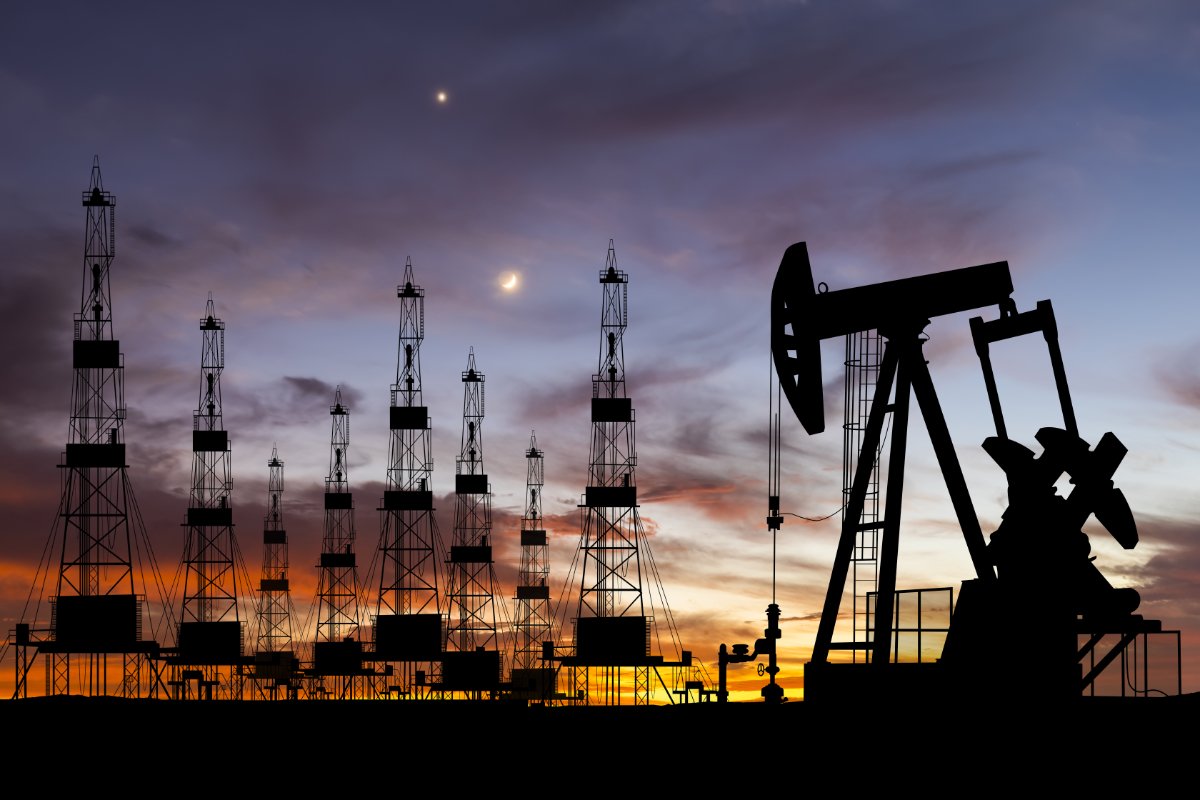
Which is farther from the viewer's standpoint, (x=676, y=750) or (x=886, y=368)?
(x=676, y=750)

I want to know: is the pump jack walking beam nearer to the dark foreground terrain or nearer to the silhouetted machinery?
the silhouetted machinery

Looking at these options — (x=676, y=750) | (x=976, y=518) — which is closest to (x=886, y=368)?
(x=976, y=518)

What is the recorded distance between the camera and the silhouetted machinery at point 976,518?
→ 1866 centimetres

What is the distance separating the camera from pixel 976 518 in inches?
764

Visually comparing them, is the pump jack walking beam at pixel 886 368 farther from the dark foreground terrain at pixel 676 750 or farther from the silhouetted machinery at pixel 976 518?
the dark foreground terrain at pixel 676 750

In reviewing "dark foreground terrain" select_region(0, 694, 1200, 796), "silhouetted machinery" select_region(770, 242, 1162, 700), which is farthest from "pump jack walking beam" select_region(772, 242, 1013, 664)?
"dark foreground terrain" select_region(0, 694, 1200, 796)

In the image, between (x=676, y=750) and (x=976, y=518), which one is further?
(x=676, y=750)

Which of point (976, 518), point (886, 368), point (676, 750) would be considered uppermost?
point (886, 368)

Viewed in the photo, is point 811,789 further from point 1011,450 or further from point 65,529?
point 65,529

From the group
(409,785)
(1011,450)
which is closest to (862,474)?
(1011,450)

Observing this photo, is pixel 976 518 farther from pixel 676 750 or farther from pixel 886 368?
pixel 676 750

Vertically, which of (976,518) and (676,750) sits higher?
(976,518)

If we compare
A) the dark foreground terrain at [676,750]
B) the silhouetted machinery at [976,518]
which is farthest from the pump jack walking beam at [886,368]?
the dark foreground terrain at [676,750]

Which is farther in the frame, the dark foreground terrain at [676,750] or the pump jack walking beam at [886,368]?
the pump jack walking beam at [886,368]
